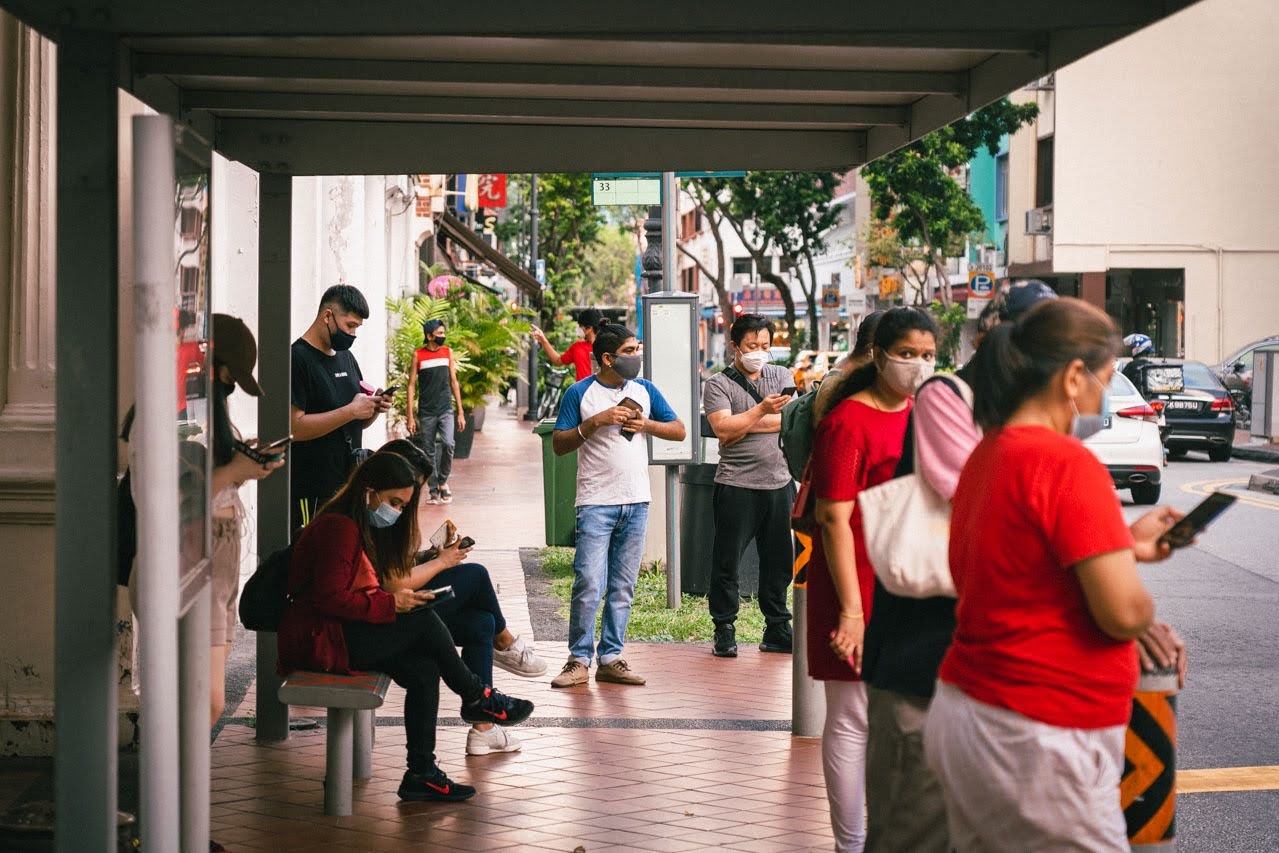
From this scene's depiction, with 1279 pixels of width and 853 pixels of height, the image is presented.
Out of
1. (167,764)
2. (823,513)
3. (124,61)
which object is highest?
(124,61)

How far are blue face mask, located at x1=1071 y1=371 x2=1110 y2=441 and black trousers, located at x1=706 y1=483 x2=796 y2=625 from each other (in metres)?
5.96

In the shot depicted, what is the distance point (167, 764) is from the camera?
398 cm

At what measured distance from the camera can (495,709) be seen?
666 cm

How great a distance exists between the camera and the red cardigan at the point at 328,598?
602 cm

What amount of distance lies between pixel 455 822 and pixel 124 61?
305 centimetres

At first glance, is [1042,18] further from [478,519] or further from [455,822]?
[478,519]

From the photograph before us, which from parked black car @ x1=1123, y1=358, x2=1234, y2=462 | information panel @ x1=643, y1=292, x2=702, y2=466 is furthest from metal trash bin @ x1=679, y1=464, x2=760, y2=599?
parked black car @ x1=1123, y1=358, x2=1234, y2=462

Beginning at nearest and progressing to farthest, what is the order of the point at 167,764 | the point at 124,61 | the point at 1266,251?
the point at 167,764 → the point at 124,61 → the point at 1266,251

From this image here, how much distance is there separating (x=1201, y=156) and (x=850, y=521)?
42314 mm

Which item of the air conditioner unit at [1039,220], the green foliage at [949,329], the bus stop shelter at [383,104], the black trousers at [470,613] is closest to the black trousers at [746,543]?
the bus stop shelter at [383,104]

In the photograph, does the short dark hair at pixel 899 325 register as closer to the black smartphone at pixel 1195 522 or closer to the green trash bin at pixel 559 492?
the black smartphone at pixel 1195 522

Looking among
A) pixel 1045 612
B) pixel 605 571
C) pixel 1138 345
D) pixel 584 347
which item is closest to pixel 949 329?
pixel 1138 345

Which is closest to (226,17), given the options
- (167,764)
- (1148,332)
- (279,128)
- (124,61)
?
(124,61)

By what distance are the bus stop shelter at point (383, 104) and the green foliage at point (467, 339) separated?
14293 mm
